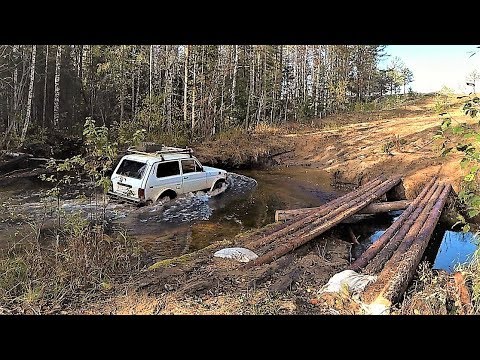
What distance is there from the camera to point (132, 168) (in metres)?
5.58

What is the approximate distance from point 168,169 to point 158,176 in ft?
0.80

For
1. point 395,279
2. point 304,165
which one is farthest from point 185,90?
point 395,279

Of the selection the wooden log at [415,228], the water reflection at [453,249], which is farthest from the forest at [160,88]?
the water reflection at [453,249]

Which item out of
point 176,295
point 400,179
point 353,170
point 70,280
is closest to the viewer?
point 176,295

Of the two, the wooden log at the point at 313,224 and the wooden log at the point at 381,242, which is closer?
the wooden log at the point at 381,242

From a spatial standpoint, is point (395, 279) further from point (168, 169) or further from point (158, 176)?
Result: point (168, 169)

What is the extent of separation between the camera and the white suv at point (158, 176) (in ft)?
18.1

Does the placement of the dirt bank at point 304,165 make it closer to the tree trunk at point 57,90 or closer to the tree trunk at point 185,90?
the tree trunk at point 185,90

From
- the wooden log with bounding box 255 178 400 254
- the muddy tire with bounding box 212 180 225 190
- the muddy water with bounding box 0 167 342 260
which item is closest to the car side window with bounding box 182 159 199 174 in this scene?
the muddy water with bounding box 0 167 342 260

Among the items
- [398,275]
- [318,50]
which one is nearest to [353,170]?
[318,50]

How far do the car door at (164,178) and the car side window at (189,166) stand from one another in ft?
0.39

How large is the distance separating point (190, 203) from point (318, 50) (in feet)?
14.8
